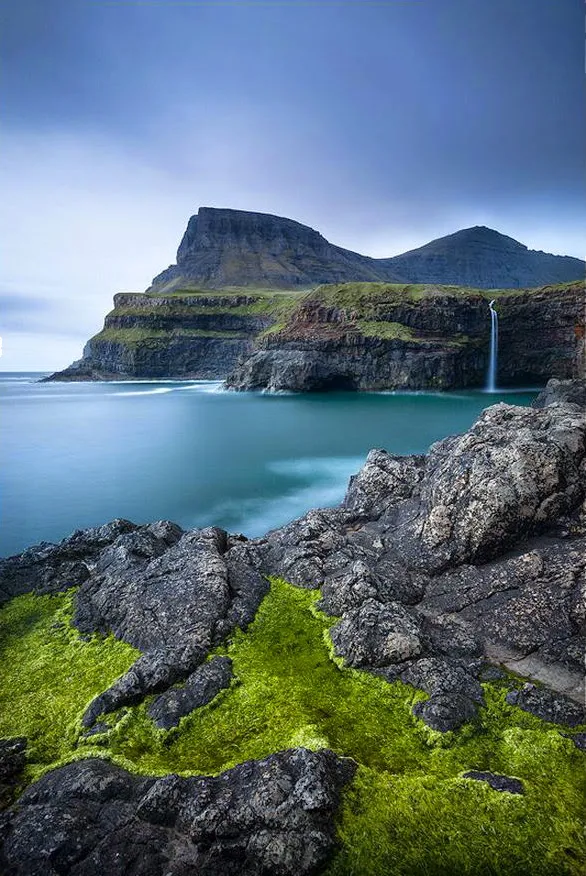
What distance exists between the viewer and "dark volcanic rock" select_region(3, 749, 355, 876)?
14.2 ft

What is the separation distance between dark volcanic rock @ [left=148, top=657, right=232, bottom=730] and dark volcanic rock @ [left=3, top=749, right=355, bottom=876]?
1076mm

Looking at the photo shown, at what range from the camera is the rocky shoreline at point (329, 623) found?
4.58m

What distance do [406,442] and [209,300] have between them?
123 meters

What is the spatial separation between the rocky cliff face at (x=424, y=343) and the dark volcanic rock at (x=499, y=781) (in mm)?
80366

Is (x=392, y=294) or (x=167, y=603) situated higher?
(x=392, y=294)

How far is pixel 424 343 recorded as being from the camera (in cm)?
8356

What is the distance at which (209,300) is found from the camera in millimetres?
148875

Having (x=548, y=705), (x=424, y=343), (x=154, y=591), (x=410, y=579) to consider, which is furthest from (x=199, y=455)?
(x=424, y=343)

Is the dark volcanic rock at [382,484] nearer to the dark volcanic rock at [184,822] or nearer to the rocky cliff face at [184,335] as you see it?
the dark volcanic rock at [184,822]

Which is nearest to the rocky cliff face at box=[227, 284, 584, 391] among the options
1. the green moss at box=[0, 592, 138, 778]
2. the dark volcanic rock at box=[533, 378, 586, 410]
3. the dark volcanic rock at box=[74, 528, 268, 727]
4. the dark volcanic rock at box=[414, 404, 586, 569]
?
the dark volcanic rock at box=[533, 378, 586, 410]

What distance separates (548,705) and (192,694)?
5.03m

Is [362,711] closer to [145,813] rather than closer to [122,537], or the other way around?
[145,813]

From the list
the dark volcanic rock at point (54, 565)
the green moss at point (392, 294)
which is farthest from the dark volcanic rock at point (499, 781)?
the green moss at point (392, 294)

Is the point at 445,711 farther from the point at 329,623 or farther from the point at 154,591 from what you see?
the point at 154,591
